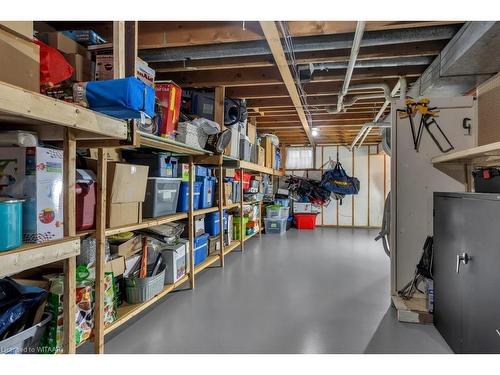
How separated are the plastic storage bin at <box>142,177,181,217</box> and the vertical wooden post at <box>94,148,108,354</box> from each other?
0.70 metres

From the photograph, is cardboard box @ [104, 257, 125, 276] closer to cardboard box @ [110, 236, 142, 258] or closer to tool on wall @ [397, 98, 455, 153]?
cardboard box @ [110, 236, 142, 258]

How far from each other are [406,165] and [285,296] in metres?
1.77

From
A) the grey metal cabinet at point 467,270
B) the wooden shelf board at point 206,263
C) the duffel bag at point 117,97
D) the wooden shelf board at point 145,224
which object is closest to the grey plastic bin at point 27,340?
the wooden shelf board at point 145,224

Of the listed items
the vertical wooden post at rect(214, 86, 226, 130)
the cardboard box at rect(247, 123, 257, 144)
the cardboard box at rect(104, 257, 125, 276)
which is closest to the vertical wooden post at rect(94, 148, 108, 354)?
the cardboard box at rect(104, 257, 125, 276)

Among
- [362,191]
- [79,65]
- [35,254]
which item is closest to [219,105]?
[79,65]

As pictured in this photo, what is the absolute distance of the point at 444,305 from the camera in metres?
2.19

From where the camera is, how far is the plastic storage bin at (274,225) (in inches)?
276

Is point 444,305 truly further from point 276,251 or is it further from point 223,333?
point 276,251

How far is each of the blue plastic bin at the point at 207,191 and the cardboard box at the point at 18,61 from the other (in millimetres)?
2469

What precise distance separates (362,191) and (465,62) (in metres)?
6.63

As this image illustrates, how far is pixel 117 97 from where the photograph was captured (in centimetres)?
140
